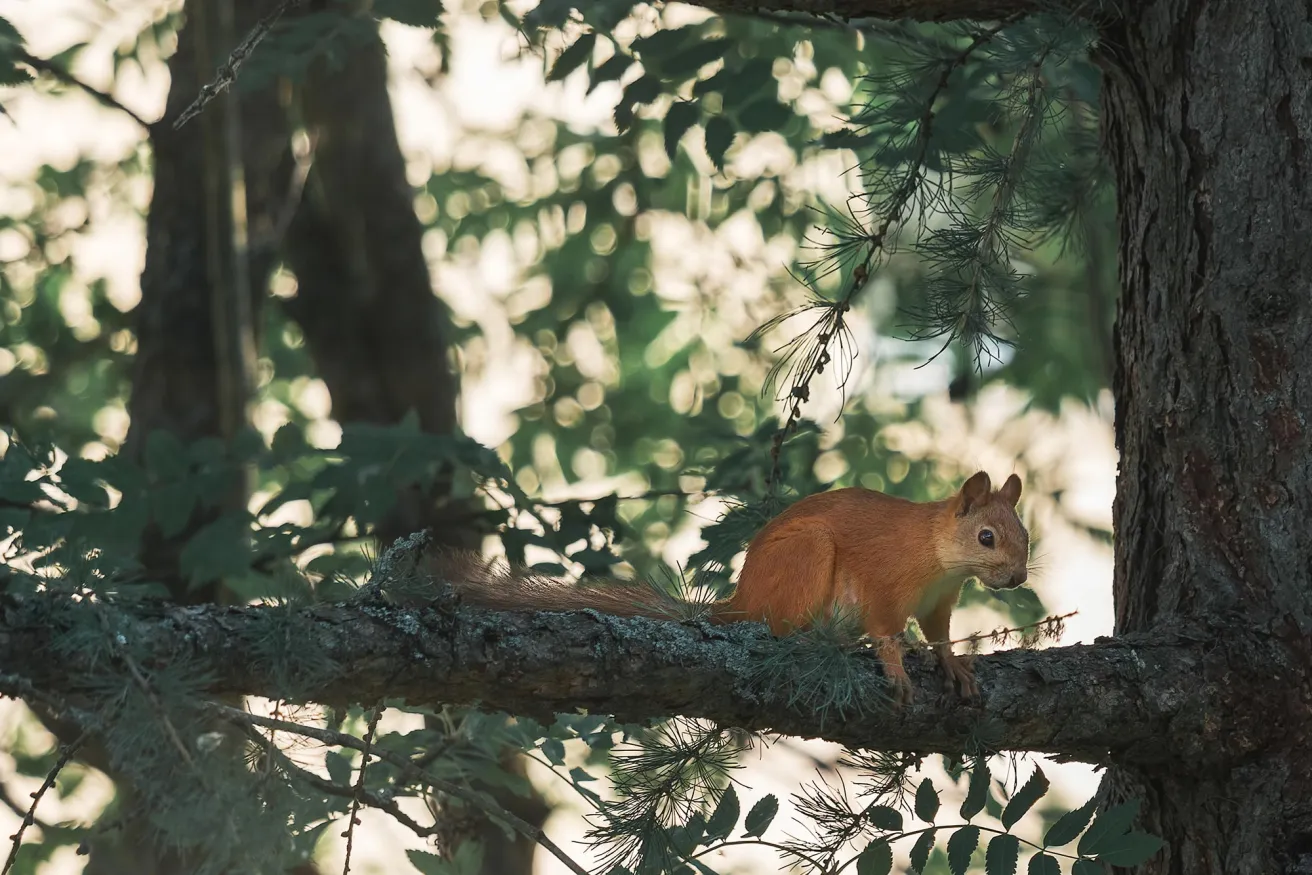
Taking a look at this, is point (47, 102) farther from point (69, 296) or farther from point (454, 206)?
point (454, 206)

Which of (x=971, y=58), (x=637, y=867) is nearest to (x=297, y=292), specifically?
(x=971, y=58)

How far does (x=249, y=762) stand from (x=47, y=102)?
527cm

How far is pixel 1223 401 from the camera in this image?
2.35 metres

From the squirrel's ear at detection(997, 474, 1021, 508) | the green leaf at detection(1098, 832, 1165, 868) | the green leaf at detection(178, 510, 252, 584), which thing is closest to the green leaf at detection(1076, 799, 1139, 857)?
the green leaf at detection(1098, 832, 1165, 868)

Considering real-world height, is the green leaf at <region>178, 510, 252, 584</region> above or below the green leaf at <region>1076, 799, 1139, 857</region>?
above

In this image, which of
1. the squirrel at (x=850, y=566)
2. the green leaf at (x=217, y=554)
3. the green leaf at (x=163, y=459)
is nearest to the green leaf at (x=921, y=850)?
the squirrel at (x=850, y=566)

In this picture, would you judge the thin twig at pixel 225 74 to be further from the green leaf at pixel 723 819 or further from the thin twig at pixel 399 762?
the green leaf at pixel 723 819

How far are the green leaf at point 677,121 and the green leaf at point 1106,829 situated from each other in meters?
1.87

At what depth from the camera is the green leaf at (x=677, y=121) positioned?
10.9ft

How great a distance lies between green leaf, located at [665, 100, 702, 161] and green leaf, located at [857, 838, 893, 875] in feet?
5.91

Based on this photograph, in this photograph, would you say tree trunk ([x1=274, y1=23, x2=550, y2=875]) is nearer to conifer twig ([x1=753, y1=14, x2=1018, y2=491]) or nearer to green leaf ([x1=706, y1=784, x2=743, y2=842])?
conifer twig ([x1=753, y1=14, x2=1018, y2=491])

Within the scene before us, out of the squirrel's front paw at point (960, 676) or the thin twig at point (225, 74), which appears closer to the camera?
the thin twig at point (225, 74)

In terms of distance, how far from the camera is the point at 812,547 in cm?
248

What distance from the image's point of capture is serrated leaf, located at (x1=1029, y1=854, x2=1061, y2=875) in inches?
83.0
